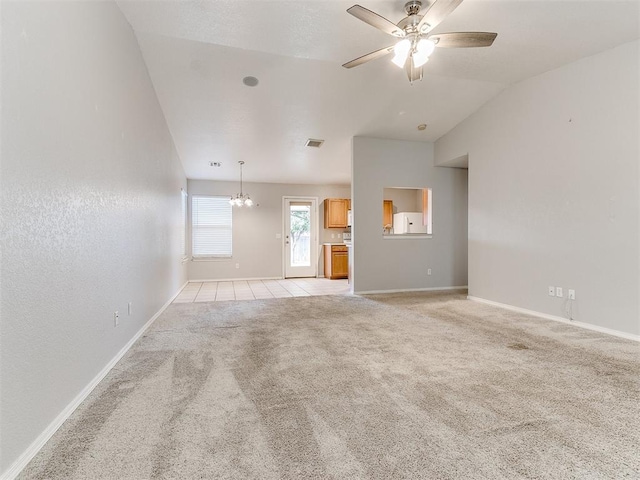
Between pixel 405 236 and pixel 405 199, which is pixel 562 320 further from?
pixel 405 199

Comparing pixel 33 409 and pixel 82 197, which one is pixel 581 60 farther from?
pixel 33 409

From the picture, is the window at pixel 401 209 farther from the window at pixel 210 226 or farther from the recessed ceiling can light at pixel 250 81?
the recessed ceiling can light at pixel 250 81

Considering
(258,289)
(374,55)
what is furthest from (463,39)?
(258,289)

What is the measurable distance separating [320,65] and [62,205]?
10.4 ft

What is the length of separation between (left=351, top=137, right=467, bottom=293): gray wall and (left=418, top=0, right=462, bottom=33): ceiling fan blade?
10.5ft

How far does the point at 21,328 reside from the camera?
1366mm

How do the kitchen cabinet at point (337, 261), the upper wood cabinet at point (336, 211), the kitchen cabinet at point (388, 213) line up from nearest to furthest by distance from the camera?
1. the kitchen cabinet at point (337, 261)
2. the kitchen cabinet at point (388, 213)
3. the upper wood cabinet at point (336, 211)

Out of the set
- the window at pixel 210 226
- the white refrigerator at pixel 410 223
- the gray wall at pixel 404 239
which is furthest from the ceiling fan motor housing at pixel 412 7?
the window at pixel 210 226

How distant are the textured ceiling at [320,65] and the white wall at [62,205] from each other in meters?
0.79

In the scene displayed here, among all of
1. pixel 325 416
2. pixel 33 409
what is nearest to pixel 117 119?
pixel 33 409

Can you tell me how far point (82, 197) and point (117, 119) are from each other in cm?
101

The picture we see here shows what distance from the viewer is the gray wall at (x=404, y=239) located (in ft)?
18.2

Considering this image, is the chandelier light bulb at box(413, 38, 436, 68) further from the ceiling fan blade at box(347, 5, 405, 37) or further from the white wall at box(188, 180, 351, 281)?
the white wall at box(188, 180, 351, 281)

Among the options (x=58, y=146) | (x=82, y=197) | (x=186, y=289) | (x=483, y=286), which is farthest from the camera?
(x=186, y=289)
